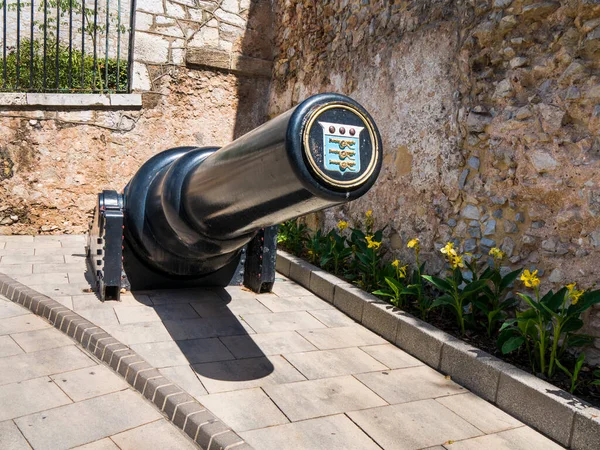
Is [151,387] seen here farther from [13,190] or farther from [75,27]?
[75,27]

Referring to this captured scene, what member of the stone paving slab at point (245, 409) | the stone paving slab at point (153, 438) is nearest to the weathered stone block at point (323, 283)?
the stone paving slab at point (245, 409)

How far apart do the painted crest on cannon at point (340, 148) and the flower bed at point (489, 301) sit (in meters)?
1.38

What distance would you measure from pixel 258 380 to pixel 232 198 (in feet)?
3.15

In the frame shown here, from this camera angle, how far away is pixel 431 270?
4.38m

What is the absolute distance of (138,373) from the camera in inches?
114

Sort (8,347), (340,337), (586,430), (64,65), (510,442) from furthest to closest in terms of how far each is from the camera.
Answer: (64,65), (340,337), (8,347), (510,442), (586,430)

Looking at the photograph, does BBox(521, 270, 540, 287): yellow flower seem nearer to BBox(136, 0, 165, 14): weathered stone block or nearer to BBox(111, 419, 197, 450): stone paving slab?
BBox(111, 419, 197, 450): stone paving slab

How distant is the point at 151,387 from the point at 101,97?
4437 mm

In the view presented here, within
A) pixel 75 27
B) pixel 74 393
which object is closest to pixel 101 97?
pixel 74 393

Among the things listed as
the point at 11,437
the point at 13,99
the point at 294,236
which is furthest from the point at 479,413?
the point at 13,99

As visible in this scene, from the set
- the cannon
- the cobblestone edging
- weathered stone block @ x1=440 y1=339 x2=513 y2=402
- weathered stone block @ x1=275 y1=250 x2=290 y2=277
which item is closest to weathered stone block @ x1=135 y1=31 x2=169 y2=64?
the cannon

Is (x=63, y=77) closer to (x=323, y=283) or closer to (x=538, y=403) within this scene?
(x=323, y=283)

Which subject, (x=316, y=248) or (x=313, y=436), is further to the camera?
(x=316, y=248)

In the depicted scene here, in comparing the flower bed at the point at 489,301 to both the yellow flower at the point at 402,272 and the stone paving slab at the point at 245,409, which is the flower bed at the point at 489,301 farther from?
the stone paving slab at the point at 245,409
